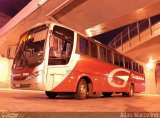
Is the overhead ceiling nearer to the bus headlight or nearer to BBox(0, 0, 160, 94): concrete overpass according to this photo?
BBox(0, 0, 160, 94): concrete overpass

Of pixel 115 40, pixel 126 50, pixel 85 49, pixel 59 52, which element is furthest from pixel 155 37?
pixel 59 52

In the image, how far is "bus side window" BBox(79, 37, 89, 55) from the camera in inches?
368

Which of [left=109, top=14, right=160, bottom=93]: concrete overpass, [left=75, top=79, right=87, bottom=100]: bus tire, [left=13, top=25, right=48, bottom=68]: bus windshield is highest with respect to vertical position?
[left=109, top=14, right=160, bottom=93]: concrete overpass

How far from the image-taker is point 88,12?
12.5 metres

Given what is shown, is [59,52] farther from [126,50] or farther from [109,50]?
[126,50]

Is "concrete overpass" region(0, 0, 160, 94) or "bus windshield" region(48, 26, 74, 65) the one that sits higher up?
"concrete overpass" region(0, 0, 160, 94)

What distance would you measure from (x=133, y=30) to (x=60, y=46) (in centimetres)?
A: 1120

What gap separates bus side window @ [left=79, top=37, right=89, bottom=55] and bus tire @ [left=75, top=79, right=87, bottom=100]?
3.84 feet

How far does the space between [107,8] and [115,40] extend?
9.43 metres

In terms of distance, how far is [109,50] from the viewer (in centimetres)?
1238

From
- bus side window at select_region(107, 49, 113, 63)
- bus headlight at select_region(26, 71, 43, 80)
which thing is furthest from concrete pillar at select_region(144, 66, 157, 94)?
bus headlight at select_region(26, 71, 43, 80)

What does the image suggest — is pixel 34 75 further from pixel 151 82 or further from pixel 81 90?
pixel 151 82

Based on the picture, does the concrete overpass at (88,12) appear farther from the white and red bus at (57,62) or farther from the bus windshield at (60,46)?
the bus windshield at (60,46)

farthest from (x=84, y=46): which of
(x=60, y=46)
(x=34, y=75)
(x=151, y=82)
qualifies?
(x=151, y=82)
